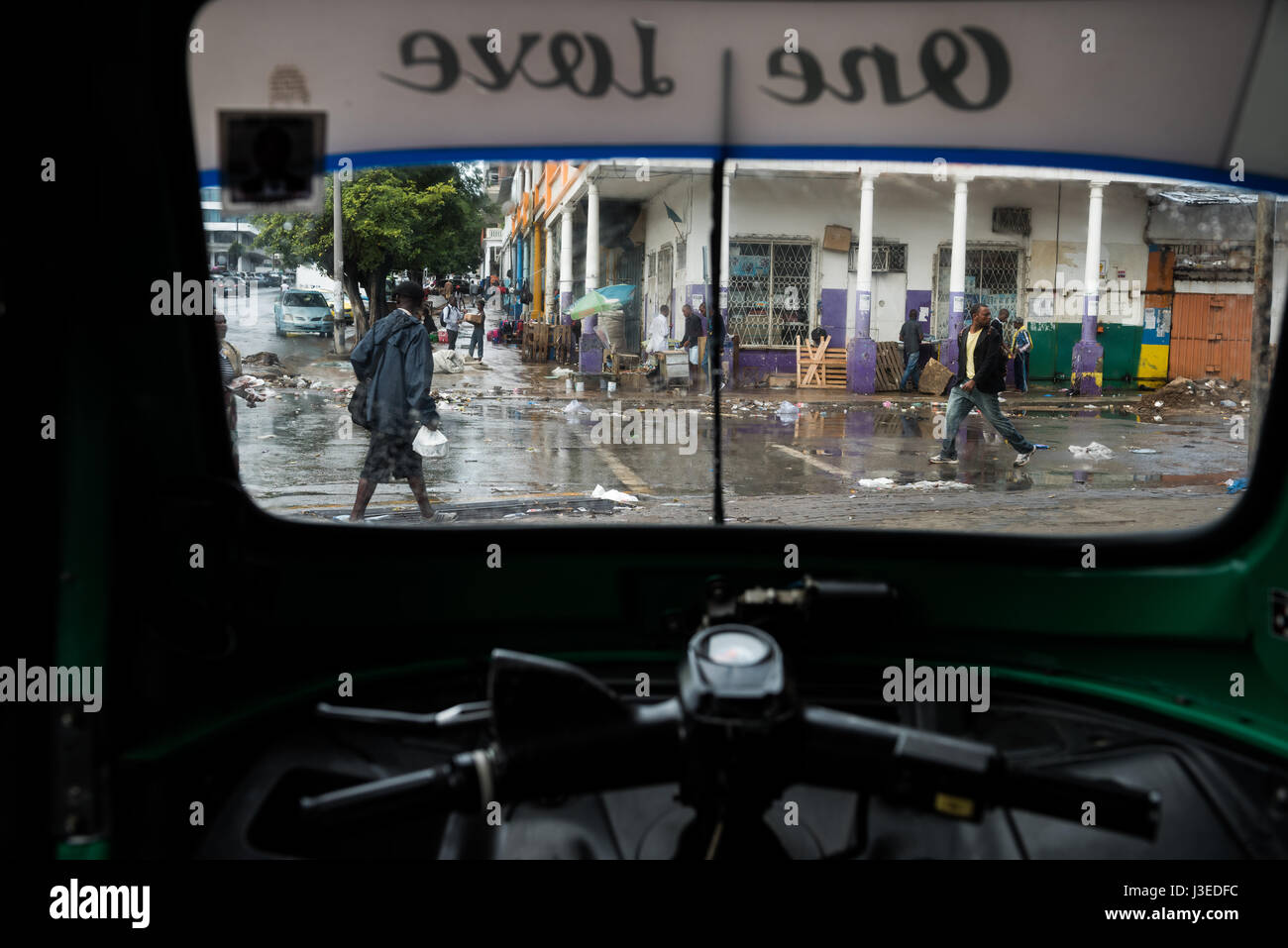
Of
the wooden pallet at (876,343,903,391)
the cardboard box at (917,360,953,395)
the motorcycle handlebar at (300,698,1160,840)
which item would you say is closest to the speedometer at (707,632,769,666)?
the motorcycle handlebar at (300,698,1160,840)

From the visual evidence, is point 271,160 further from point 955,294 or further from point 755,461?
point 955,294

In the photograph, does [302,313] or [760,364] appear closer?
[302,313]

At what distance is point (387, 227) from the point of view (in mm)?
2051

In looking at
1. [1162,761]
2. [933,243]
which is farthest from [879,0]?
[1162,761]

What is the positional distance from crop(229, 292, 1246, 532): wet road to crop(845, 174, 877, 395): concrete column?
0.26ft

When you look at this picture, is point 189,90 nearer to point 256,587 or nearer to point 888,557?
point 256,587

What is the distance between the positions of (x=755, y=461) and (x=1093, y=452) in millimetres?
806

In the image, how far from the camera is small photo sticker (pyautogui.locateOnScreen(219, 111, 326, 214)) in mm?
1842

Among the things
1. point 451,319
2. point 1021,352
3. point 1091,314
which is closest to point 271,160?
point 451,319

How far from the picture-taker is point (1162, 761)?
5.25 ft

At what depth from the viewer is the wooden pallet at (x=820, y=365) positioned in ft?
8.99

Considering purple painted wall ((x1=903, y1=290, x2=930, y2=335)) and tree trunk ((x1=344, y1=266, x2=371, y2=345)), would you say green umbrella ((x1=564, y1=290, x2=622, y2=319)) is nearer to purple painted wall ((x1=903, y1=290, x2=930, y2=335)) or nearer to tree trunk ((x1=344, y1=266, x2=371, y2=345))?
tree trunk ((x1=344, y1=266, x2=371, y2=345))

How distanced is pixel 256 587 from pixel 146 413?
38cm

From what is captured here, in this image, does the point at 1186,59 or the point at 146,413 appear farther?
the point at 1186,59
